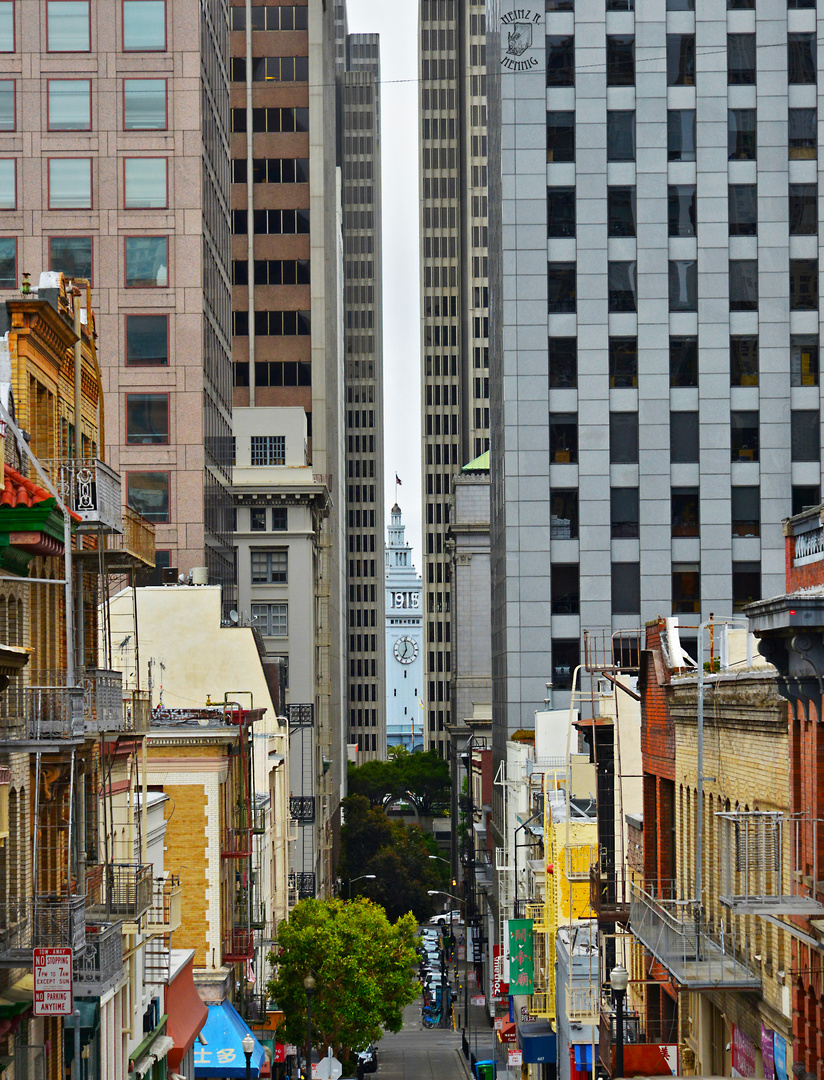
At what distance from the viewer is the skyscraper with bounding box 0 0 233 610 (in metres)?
66.8

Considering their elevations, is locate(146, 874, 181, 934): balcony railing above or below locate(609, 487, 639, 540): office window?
below

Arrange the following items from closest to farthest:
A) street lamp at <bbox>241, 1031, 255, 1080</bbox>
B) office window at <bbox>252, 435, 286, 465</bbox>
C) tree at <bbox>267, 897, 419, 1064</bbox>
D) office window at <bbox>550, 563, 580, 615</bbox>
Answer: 1. street lamp at <bbox>241, 1031, 255, 1080</bbox>
2. tree at <bbox>267, 897, 419, 1064</bbox>
3. office window at <bbox>550, 563, 580, 615</bbox>
4. office window at <bbox>252, 435, 286, 465</bbox>

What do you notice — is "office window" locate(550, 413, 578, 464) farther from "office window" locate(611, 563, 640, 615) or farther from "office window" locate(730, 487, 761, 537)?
"office window" locate(730, 487, 761, 537)

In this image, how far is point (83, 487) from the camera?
1125 inches

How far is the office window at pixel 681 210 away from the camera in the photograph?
76.0 m

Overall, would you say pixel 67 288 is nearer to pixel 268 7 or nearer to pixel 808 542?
pixel 808 542

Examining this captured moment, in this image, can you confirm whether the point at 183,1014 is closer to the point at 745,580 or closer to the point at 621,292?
the point at 745,580

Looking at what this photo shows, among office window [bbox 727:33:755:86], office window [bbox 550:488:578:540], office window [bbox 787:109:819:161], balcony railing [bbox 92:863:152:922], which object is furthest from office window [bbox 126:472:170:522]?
balcony railing [bbox 92:863:152:922]

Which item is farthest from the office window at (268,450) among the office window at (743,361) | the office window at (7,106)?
the office window at (7,106)

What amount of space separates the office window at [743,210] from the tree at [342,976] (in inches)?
1405

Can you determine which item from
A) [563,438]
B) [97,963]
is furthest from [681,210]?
[97,963]

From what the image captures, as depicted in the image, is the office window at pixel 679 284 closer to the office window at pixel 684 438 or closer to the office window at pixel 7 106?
the office window at pixel 684 438

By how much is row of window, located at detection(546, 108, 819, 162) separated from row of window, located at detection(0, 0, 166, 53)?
62.4 ft

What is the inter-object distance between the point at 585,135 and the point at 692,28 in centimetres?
689
